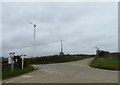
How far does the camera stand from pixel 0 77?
12.6 meters

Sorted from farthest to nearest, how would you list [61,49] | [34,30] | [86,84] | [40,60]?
1. [61,49]
2. [40,60]
3. [34,30]
4. [86,84]

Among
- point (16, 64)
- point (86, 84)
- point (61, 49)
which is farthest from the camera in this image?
point (61, 49)

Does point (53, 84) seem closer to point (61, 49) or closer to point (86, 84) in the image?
point (86, 84)

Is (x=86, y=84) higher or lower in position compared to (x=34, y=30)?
lower

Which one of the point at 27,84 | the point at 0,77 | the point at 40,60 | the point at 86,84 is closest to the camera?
the point at 86,84

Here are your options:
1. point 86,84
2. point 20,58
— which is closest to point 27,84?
point 86,84

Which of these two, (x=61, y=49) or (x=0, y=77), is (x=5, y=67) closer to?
(x=0, y=77)

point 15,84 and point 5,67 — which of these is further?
point 5,67

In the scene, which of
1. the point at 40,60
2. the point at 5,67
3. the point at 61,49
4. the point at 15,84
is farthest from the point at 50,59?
the point at 15,84

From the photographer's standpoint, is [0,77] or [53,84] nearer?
[53,84]

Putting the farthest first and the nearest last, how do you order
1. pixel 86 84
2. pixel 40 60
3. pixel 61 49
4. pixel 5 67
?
pixel 61 49 < pixel 40 60 < pixel 5 67 < pixel 86 84

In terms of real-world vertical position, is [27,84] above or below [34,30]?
below

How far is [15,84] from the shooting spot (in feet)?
31.8

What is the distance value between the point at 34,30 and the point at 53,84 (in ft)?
112
